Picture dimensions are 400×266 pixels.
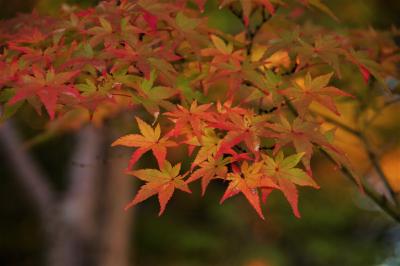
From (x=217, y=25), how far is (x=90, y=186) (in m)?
1.57

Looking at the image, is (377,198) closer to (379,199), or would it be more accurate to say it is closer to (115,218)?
(379,199)

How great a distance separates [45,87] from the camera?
1.32 m

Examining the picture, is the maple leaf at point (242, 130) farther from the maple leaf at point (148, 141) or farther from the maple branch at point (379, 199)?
the maple branch at point (379, 199)

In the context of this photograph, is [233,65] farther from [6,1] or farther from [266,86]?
[6,1]

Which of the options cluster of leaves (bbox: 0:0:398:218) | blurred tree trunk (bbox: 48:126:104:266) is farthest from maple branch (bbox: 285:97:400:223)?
blurred tree trunk (bbox: 48:126:104:266)

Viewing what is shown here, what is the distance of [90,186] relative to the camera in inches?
181

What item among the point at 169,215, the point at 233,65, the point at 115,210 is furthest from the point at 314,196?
the point at 233,65

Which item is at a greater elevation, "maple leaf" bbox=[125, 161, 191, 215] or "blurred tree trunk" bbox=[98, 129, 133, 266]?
"maple leaf" bbox=[125, 161, 191, 215]

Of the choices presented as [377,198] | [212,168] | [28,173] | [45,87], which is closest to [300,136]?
[212,168]

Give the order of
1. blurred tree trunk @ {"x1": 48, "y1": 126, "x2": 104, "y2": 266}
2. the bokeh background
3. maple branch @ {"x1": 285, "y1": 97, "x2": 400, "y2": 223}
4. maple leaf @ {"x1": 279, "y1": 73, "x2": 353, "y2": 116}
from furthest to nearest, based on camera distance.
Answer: the bokeh background, blurred tree trunk @ {"x1": 48, "y1": 126, "x2": 104, "y2": 266}, maple branch @ {"x1": 285, "y1": 97, "x2": 400, "y2": 223}, maple leaf @ {"x1": 279, "y1": 73, "x2": 353, "y2": 116}

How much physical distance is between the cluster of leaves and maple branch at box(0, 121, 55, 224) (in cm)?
302

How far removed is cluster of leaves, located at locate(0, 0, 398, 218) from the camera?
4.26ft

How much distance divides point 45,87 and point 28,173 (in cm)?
360

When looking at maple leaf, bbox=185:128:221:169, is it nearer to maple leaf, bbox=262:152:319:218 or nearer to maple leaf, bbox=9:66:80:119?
maple leaf, bbox=262:152:319:218
